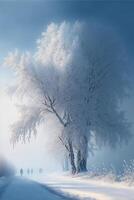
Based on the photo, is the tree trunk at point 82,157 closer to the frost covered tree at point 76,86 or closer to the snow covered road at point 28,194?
the frost covered tree at point 76,86

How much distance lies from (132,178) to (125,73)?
15.9 m

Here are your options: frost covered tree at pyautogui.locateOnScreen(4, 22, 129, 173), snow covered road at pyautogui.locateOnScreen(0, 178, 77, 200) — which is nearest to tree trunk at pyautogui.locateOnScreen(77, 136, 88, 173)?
frost covered tree at pyautogui.locateOnScreen(4, 22, 129, 173)

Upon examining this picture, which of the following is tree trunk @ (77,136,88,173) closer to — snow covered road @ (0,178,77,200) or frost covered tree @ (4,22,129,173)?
frost covered tree @ (4,22,129,173)

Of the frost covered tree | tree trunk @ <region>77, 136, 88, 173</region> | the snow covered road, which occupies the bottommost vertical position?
the snow covered road

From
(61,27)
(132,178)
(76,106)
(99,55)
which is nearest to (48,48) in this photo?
(61,27)

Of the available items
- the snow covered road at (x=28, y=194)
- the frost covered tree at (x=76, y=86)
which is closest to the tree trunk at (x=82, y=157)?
the frost covered tree at (x=76, y=86)

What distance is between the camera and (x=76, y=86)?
973 inches

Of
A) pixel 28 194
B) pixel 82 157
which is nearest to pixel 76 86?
pixel 82 157

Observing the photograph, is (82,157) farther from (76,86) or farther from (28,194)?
(28,194)

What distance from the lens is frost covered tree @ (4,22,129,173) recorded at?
24.7 meters

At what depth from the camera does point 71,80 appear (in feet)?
81.0

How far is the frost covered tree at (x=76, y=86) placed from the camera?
80.9 feet

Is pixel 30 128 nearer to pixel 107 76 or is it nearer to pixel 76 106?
pixel 76 106

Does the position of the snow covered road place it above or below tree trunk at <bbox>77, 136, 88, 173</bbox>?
below
